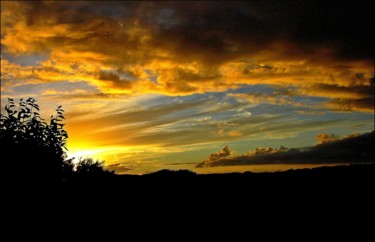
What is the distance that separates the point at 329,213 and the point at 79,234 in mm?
10983

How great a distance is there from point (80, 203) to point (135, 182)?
4.38m

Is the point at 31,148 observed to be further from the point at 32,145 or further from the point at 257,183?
the point at 257,183

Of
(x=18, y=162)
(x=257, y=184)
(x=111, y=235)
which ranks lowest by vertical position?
(x=111, y=235)

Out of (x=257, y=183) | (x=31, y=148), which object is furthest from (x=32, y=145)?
(x=257, y=183)

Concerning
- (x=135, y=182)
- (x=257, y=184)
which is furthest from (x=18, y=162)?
(x=257, y=184)

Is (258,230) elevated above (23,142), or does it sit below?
below

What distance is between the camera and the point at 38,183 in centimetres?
2256

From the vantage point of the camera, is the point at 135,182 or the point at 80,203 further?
the point at 135,182

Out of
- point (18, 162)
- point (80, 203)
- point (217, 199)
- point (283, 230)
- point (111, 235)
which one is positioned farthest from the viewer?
point (18, 162)

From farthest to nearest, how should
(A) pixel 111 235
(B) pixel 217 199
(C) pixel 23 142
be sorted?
(C) pixel 23 142
(B) pixel 217 199
(A) pixel 111 235

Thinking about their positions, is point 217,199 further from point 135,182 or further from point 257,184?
point 135,182

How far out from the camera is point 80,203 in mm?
20672

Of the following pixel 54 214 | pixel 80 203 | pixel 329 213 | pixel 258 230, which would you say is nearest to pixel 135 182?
pixel 80 203

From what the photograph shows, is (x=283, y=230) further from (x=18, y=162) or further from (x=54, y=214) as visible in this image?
(x=18, y=162)
